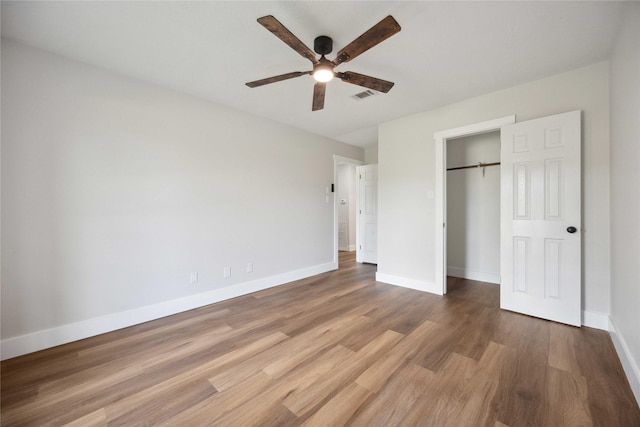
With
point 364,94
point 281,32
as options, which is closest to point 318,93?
point 281,32

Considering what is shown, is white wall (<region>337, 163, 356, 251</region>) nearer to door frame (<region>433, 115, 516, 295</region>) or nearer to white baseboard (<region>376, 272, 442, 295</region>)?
white baseboard (<region>376, 272, 442, 295</region>)

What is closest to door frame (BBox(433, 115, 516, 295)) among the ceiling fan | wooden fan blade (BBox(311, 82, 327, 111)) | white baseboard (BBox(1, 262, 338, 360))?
the ceiling fan

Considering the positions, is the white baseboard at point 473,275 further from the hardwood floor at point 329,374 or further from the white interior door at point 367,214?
the white interior door at point 367,214

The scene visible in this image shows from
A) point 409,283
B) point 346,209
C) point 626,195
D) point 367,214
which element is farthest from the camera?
point 346,209

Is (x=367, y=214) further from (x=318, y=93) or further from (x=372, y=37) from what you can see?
(x=372, y=37)

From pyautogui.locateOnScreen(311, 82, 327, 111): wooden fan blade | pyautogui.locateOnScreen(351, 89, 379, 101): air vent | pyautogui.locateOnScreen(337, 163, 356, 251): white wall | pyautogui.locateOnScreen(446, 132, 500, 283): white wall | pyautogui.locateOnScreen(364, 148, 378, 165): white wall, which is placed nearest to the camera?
pyautogui.locateOnScreen(311, 82, 327, 111): wooden fan blade

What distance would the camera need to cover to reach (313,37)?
1.97 m

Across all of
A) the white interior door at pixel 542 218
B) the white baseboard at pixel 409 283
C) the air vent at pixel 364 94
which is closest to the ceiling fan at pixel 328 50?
the air vent at pixel 364 94

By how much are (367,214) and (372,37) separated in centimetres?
400

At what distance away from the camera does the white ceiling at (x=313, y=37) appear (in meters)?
1.69

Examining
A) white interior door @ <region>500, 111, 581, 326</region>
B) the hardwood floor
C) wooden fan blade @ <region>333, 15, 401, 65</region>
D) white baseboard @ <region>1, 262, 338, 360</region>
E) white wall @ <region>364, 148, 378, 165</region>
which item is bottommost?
the hardwood floor

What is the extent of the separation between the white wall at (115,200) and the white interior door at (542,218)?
3.01 metres

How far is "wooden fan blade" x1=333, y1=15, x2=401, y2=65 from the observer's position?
144cm

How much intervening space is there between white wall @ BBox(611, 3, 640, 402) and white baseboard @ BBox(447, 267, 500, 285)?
1.60 metres
